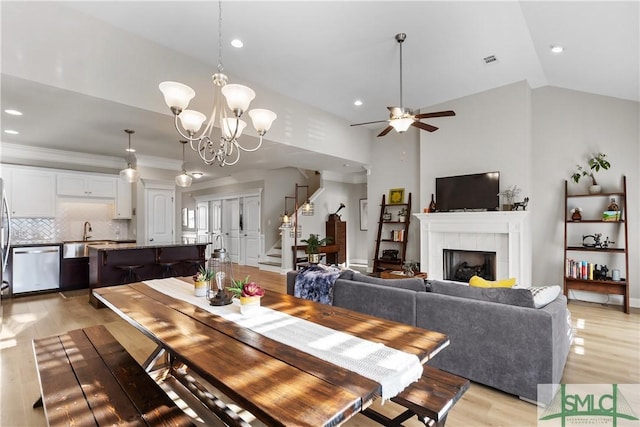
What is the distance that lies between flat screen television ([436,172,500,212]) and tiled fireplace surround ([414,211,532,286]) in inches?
5.6

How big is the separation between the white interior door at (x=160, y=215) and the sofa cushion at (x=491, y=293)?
19.8 ft

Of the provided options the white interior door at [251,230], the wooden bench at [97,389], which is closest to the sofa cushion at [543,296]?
the wooden bench at [97,389]

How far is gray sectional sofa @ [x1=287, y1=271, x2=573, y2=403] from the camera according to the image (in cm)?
218

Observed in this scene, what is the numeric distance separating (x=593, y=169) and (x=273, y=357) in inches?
230

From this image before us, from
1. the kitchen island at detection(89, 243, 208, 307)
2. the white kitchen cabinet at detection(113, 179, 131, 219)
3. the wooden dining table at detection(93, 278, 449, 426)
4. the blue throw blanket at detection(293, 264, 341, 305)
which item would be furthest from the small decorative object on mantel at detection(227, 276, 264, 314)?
the white kitchen cabinet at detection(113, 179, 131, 219)

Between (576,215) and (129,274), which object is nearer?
(576,215)

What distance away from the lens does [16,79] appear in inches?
114

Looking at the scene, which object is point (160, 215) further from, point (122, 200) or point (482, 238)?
point (482, 238)

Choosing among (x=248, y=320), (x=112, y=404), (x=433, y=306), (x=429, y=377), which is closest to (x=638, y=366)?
(x=433, y=306)

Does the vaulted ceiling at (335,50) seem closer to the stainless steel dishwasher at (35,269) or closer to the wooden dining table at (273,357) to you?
the stainless steel dishwasher at (35,269)

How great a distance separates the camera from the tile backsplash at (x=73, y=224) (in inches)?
240

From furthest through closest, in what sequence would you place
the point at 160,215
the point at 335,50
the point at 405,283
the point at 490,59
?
the point at 160,215 → the point at 490,59 → the point at 335,50 → the point at 405,283

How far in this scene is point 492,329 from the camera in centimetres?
233

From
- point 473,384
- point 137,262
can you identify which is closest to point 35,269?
point 137,262
